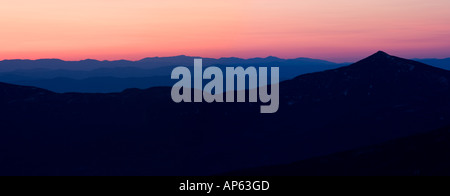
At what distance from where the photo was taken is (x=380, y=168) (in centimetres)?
17912

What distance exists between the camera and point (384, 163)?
183375 mm

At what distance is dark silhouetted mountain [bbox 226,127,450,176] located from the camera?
16962cm

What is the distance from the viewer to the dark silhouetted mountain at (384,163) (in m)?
170
